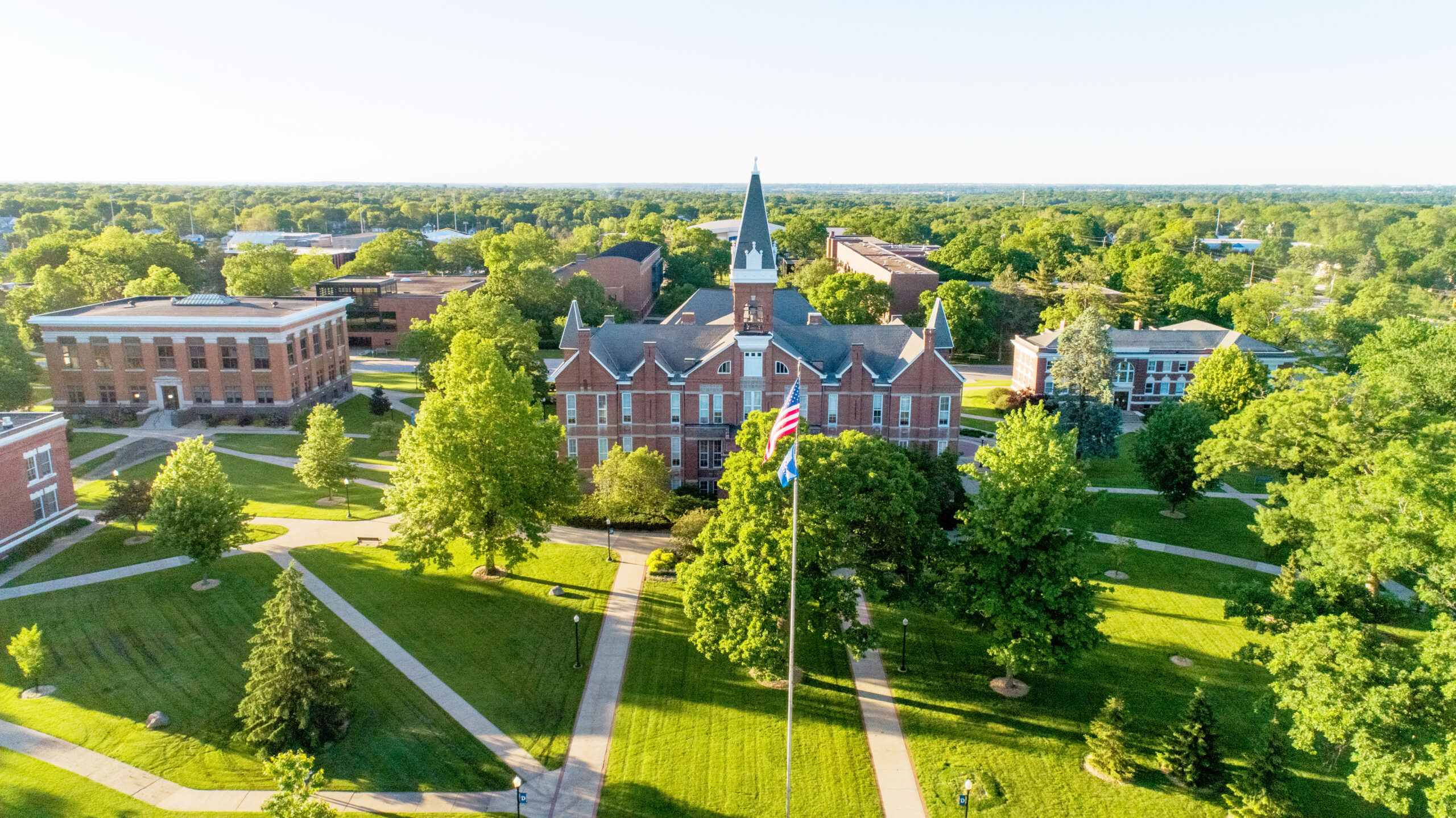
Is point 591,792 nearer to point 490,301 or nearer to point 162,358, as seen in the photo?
point 490,301

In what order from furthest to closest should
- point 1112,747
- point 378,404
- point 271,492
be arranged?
1. point 378,404
2. point 271,492
3. point 1112,747

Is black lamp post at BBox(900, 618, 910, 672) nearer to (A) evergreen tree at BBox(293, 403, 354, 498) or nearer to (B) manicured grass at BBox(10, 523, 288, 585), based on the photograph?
(B) manicured grass at BBox(10, 523, 288, 585)

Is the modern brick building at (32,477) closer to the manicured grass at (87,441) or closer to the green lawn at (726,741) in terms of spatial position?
the manicured grass at (87,441)

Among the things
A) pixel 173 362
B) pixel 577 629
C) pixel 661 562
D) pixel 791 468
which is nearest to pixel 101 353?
pixel 173 362

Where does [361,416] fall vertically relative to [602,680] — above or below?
above

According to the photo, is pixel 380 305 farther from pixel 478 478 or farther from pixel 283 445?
pixel 478 478

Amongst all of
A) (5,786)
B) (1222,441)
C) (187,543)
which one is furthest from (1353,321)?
(5,786)

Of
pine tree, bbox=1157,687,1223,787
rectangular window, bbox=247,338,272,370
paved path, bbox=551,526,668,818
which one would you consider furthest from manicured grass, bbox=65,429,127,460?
pine tree, bbox=1157,687,1223,787
